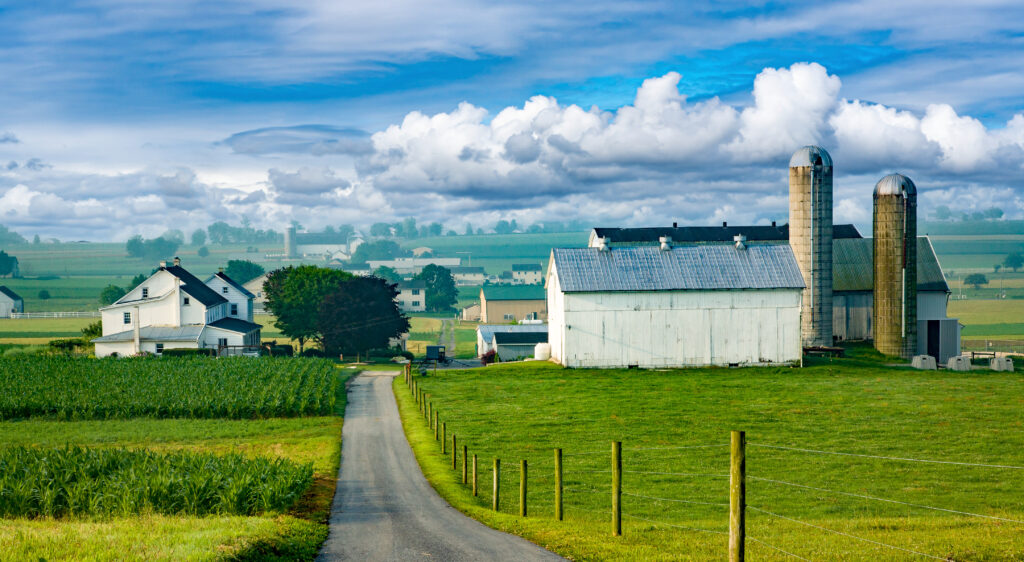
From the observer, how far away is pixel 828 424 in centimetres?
3275

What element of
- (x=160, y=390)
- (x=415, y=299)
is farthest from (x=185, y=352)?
(x=415, y=299)

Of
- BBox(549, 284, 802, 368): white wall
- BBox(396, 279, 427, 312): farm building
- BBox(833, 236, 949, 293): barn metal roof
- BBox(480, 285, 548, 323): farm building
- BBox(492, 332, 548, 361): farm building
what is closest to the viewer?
BBox(549, 284, 802, 368): white wall

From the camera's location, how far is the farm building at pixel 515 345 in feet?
233

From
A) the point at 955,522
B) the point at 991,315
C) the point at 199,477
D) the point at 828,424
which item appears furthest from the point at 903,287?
the point at 991,315

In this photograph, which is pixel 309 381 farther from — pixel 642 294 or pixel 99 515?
pixel 99 515

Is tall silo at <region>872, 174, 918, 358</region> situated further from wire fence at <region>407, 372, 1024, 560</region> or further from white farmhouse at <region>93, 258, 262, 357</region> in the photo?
white farmhouse at <region>93, 258, 262, 357</region>

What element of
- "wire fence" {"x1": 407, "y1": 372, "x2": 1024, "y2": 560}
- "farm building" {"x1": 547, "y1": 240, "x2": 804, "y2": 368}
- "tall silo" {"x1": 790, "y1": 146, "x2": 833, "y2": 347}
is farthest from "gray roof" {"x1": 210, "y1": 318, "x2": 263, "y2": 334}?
"wire fence" {"x1": 407, "y1": 372, "x2": 1024, "y2": 560}

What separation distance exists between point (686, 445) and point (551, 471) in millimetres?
6153

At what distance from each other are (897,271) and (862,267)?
523 cm

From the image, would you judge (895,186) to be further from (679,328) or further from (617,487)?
(617,487)

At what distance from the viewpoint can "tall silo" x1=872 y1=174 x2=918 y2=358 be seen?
186 feet

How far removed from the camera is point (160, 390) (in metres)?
44.5

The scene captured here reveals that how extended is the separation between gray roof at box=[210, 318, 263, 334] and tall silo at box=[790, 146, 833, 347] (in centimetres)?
4621

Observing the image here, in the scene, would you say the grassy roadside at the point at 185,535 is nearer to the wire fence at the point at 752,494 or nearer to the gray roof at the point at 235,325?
the wire fence at the point at 752,494
